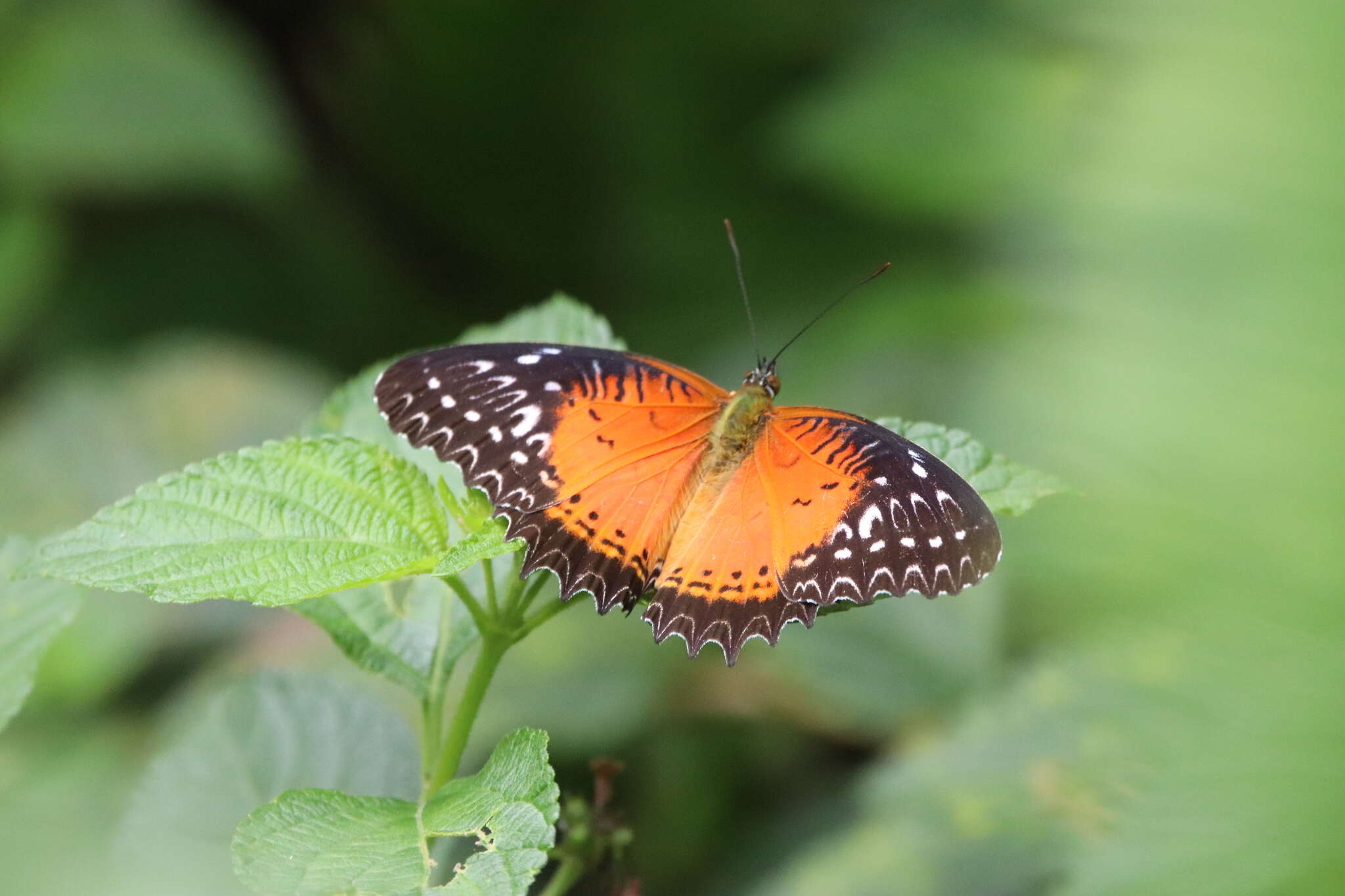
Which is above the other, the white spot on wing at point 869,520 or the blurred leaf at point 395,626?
the white spot on wing at point 869,520

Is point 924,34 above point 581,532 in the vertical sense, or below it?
above

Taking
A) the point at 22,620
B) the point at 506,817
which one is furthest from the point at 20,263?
the point at 506,817

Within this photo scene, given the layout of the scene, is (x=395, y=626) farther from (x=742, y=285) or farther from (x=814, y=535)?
(x=742, y=285)

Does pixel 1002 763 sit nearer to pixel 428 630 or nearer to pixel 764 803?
pixel 764 803

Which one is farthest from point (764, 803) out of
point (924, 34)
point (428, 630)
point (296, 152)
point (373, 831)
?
point (296, 152)

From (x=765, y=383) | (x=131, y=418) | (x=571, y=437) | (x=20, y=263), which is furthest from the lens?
(x=20, y=263)

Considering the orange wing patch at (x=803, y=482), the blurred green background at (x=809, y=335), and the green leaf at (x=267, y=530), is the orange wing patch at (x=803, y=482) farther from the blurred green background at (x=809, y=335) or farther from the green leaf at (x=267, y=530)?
the green leaf at (x=267, y=530)

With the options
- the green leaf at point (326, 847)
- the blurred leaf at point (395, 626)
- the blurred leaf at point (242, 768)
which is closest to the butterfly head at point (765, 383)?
the blurred leaf at point (395, 626)
